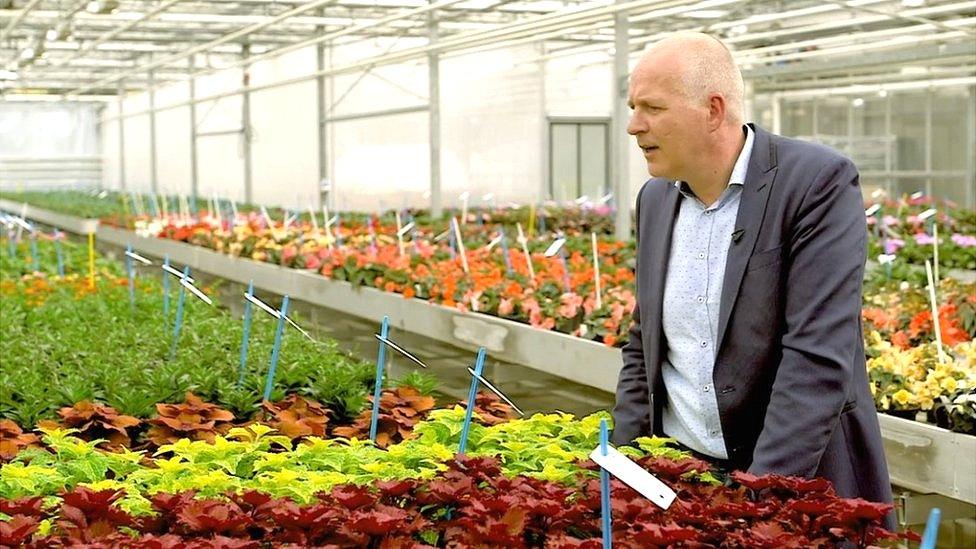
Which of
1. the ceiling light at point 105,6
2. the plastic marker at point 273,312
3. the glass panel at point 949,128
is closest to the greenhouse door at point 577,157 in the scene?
the glass panel at point 949,128

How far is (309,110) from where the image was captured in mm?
22984

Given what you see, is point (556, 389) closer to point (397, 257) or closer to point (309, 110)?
point (397, 257)

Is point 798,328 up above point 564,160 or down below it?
below

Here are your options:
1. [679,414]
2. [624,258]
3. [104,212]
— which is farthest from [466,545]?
[104,212]

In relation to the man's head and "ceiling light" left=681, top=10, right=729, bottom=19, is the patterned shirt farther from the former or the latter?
"ceiling light" left=681, top=10, right=729, bottom=19

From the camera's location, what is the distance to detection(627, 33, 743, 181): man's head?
89.8 inches

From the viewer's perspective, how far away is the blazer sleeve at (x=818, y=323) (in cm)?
228

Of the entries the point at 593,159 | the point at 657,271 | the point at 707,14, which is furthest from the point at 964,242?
the point at 593,159

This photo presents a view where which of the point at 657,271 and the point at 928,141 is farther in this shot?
the point at 928,141

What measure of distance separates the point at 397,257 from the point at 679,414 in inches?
368

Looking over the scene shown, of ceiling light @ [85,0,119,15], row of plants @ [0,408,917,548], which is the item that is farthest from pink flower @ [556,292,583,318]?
ceiling light @ [85,0,119,15]

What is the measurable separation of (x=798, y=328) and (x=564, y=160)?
21762 mm

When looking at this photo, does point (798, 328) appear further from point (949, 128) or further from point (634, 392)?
point (949, 128)

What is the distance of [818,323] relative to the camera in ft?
7.48
